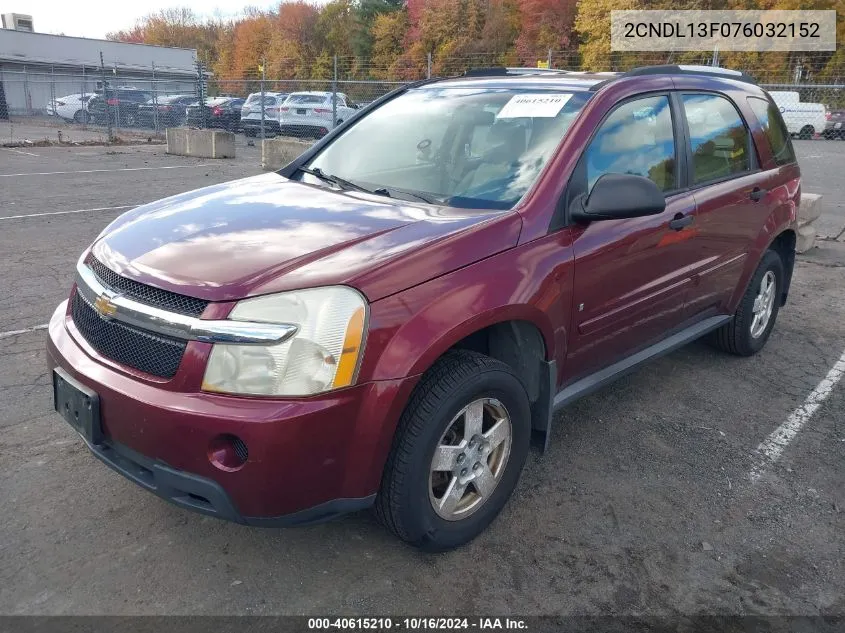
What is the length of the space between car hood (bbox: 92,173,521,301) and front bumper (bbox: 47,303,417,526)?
319mm

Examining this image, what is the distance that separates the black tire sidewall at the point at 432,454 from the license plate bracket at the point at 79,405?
43.8 inches

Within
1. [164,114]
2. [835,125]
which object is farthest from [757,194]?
[835,125]

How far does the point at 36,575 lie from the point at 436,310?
5.76 ft

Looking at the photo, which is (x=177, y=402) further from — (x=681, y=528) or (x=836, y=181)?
(x=836, y=181)

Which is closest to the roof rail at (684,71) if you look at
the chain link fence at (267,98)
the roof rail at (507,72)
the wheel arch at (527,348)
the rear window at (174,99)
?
the roof rail at (507,72)

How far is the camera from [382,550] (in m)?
2.80

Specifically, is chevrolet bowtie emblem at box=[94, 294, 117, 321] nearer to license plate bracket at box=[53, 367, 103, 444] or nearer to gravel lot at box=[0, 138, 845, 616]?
license plate bracket at box=[53, 367, 103, 444]

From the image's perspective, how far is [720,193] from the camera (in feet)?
13.1

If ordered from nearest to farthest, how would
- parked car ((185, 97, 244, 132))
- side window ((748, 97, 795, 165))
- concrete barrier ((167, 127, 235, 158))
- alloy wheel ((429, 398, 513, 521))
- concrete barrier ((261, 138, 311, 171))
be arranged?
1. alloy wheel ((429, 398, 513, 521))
2. side window ((748, 97, 795, 165))
3. concrete barrier ((261, 138, 311, 171))
4. concrete barrier ((167, 127, 235, 158))
5. parked car ((185, 97, 244, 132))

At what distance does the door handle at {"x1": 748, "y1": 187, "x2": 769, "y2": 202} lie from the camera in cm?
430

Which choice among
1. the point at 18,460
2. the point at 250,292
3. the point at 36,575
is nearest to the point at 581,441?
the point at 250,292

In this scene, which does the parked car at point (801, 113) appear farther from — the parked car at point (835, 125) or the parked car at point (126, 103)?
the parked car at point (126, 103)

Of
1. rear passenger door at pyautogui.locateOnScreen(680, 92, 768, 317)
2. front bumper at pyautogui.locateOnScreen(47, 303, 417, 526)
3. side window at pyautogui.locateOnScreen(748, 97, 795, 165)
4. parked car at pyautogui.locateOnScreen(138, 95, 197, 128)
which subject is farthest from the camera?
parked car at pyautogui.locateOnScreen(138, 95, 197, 128)

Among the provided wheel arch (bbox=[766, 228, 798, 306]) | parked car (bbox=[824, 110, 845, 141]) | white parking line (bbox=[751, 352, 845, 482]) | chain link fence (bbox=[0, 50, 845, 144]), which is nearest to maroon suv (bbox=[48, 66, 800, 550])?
white parking line (bbox=[751, 352, 845, 482])
